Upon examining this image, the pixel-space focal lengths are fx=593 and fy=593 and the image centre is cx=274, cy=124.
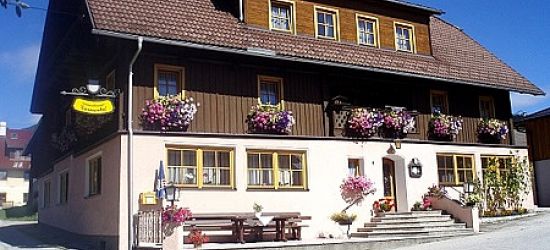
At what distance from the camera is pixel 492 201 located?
69.2 feet

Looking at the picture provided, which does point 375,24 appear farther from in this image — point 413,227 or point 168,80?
point 168,80

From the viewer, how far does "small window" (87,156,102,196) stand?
666 inches

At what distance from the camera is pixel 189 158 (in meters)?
15.7

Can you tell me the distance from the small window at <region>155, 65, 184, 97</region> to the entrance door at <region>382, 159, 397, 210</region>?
7.63 meters

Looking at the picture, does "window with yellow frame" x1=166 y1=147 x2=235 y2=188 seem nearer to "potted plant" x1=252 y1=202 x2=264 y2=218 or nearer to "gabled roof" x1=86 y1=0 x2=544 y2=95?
"potted plant" x1=252 y1=202 x2=264 y2=218

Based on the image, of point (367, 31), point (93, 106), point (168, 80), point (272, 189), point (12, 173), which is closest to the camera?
point (93, 106)

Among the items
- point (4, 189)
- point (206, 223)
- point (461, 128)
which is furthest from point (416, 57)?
point (4, 189)

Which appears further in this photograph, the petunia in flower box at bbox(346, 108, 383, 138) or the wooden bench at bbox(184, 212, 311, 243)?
the petunia in flower box at bbox(346, 108, 383, 138)

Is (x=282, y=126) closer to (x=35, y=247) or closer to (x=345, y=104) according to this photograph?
(x=345, y=104)

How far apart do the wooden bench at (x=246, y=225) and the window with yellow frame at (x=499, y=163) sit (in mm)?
8657

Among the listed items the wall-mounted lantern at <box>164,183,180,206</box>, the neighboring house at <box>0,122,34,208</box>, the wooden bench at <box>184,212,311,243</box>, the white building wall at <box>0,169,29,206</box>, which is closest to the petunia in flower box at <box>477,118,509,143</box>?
the wooden bench at <box>184,212,311,243</box>

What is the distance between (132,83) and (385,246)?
26.0ft

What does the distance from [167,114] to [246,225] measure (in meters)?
3.54

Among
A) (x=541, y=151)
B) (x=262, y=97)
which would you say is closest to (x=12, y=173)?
(x=541, y=151)
